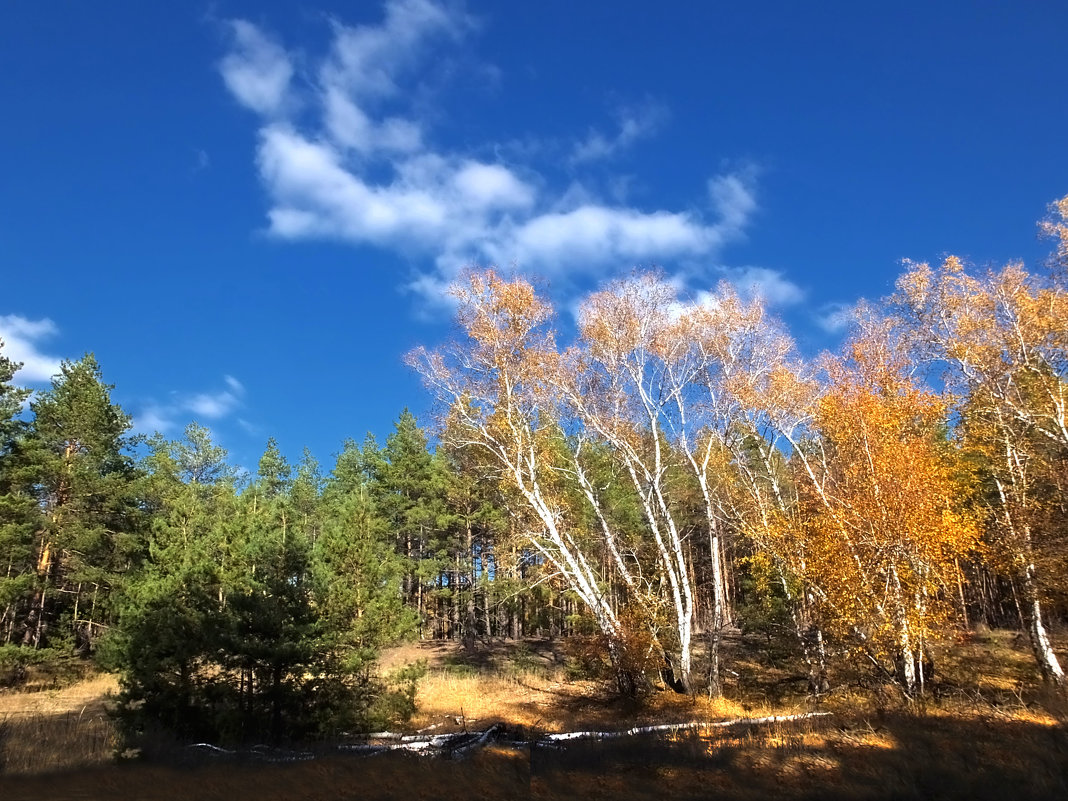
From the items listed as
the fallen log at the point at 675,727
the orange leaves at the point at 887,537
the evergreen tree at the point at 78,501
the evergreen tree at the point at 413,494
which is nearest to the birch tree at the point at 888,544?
the orange leaves at the point at 887,537

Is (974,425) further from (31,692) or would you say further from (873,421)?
(31,692)

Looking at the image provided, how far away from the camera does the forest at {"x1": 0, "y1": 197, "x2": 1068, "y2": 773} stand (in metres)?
14.7

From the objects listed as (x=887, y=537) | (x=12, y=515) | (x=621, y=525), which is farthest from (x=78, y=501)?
(x=887, y=537)

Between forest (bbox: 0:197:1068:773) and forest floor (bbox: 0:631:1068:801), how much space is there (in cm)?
125

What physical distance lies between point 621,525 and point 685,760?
60.5 ft

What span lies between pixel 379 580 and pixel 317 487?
35.8 m

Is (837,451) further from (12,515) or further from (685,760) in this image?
(12,515)

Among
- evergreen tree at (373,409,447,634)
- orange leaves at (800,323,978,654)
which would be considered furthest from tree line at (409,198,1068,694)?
evergreen tree at (373,409,447,634)

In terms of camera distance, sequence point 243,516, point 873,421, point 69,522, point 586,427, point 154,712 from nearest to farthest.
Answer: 1. point 154,712
2. point 873,421
3. point 243,516
4. point 586,427
5. point 69,522

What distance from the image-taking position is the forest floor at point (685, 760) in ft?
27.2

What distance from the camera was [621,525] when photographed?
28281 millimetres

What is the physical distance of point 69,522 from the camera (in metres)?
26.4

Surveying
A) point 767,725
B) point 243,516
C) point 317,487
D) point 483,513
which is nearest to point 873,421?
point 767,725

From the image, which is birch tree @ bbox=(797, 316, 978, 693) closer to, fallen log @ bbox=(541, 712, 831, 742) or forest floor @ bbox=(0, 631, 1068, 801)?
forest floor @ bbox=(0, 631, 1068, 801)
